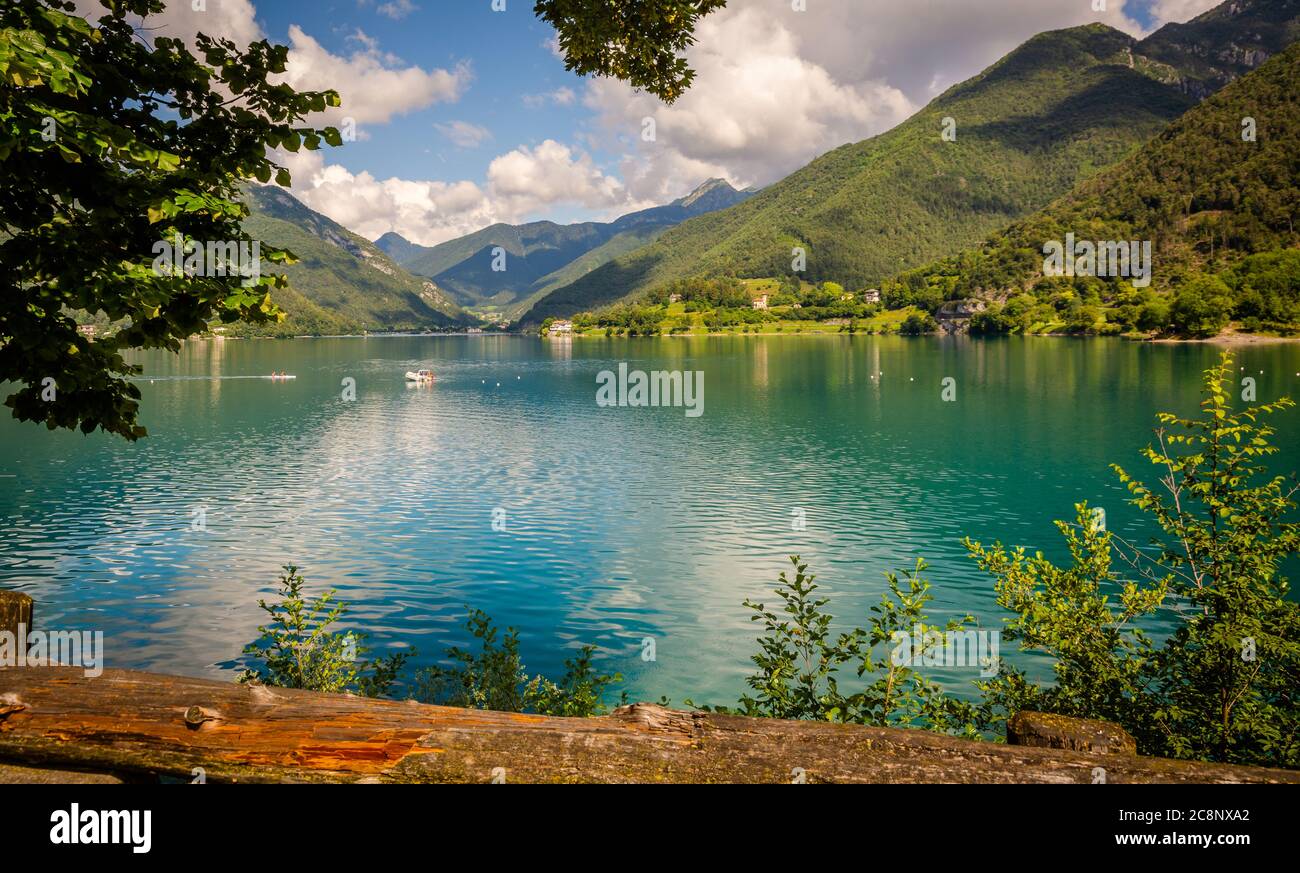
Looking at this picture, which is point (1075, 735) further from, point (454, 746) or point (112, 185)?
point (112, 185)

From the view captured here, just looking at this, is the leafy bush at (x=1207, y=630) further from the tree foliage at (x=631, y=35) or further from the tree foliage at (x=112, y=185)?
the tree foliage at (x=112, y=185)

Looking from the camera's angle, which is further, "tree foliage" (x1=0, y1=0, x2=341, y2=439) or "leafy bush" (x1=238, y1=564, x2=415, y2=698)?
"leafy bush" (x1=238, y1=564, x2=415, y2=698)

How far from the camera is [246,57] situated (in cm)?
969

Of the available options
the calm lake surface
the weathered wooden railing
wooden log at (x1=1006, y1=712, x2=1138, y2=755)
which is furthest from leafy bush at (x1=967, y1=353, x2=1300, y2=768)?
the calm lake surface

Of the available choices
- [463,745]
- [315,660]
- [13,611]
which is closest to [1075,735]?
[463,745]

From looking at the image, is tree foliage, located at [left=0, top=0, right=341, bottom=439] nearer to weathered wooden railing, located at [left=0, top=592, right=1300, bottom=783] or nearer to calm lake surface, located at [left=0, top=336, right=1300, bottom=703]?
weathered wooden railing, located at [left=0, top=592, right=1300, bottom=783]

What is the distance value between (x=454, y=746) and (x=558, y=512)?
116 feet

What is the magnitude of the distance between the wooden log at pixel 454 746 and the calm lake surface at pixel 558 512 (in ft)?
50.0

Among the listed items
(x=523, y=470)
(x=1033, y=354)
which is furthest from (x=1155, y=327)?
(x=523, y=470)

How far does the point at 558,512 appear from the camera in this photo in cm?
3997

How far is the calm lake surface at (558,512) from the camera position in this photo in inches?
971

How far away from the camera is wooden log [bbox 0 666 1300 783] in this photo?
470 cm
